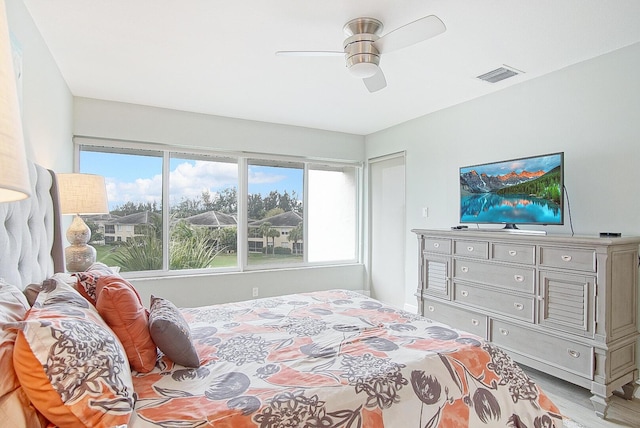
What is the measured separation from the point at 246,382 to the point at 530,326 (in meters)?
2.30

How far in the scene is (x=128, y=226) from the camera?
3.96m

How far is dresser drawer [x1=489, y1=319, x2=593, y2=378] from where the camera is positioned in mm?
2340

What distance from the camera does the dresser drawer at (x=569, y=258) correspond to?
2301 mm

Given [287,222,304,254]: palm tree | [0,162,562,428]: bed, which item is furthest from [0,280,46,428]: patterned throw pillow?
[287,222,304,254]: palm tree

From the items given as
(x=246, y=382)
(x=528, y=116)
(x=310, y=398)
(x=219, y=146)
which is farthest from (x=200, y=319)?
(x=528, y=116)

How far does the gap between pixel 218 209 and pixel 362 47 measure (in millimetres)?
2915

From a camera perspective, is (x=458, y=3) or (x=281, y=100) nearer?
(x=458, y=3)

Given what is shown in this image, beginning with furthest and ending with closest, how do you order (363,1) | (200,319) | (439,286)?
1. (439,286)
2. (200,319)
3. (363,1)

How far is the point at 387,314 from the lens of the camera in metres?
2.25

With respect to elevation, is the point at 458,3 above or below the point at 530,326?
above

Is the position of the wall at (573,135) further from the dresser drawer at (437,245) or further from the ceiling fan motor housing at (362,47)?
the ceiling fan motor housing at (362,47)

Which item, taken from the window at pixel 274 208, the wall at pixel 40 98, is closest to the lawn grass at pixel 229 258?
the window at pixel 274 208

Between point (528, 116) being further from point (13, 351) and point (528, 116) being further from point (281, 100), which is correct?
point (13, 351)

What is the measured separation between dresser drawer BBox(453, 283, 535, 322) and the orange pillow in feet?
8.55
